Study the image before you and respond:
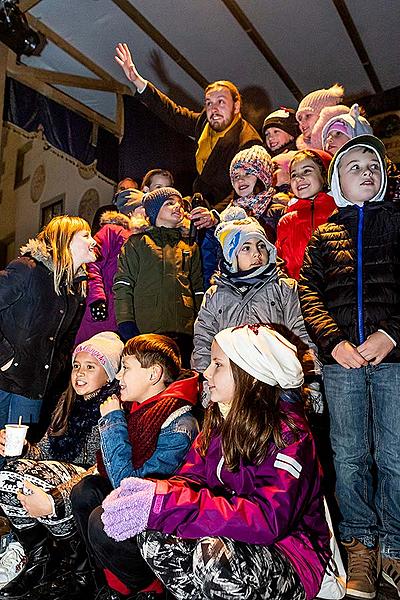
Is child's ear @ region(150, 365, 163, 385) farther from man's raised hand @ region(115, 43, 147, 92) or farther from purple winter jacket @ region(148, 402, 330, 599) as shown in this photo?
man's raised hand @ region(115, 43, 147, 92)

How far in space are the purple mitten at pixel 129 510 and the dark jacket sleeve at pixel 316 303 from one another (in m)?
0.84

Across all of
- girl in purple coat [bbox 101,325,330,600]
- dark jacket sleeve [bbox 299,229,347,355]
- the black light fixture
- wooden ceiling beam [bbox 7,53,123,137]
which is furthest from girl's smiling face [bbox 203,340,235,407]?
wooden ceiling beam [bbox 7,53,123,137]

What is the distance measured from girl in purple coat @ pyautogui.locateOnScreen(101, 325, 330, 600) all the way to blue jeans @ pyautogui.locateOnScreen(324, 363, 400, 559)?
0.37 metres

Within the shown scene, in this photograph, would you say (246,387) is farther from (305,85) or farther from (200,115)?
(305,85)

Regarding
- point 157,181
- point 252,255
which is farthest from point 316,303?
point 157,181

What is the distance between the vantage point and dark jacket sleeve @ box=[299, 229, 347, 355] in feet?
7.04

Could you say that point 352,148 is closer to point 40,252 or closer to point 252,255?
point 252,255

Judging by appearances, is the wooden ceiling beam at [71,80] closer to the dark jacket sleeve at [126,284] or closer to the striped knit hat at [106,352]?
the dark jacket sleeve at [126,284]

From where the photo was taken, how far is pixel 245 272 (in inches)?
101

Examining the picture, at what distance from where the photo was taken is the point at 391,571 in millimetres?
1974

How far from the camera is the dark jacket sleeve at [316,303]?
2.14 meters

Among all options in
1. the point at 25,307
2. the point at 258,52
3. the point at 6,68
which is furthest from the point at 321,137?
the point at 6,68

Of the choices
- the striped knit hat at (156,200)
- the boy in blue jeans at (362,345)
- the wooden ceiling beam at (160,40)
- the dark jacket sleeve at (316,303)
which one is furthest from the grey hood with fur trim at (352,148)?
the wooden ceiling beam at (160,40)

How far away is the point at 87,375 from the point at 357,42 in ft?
12.9
